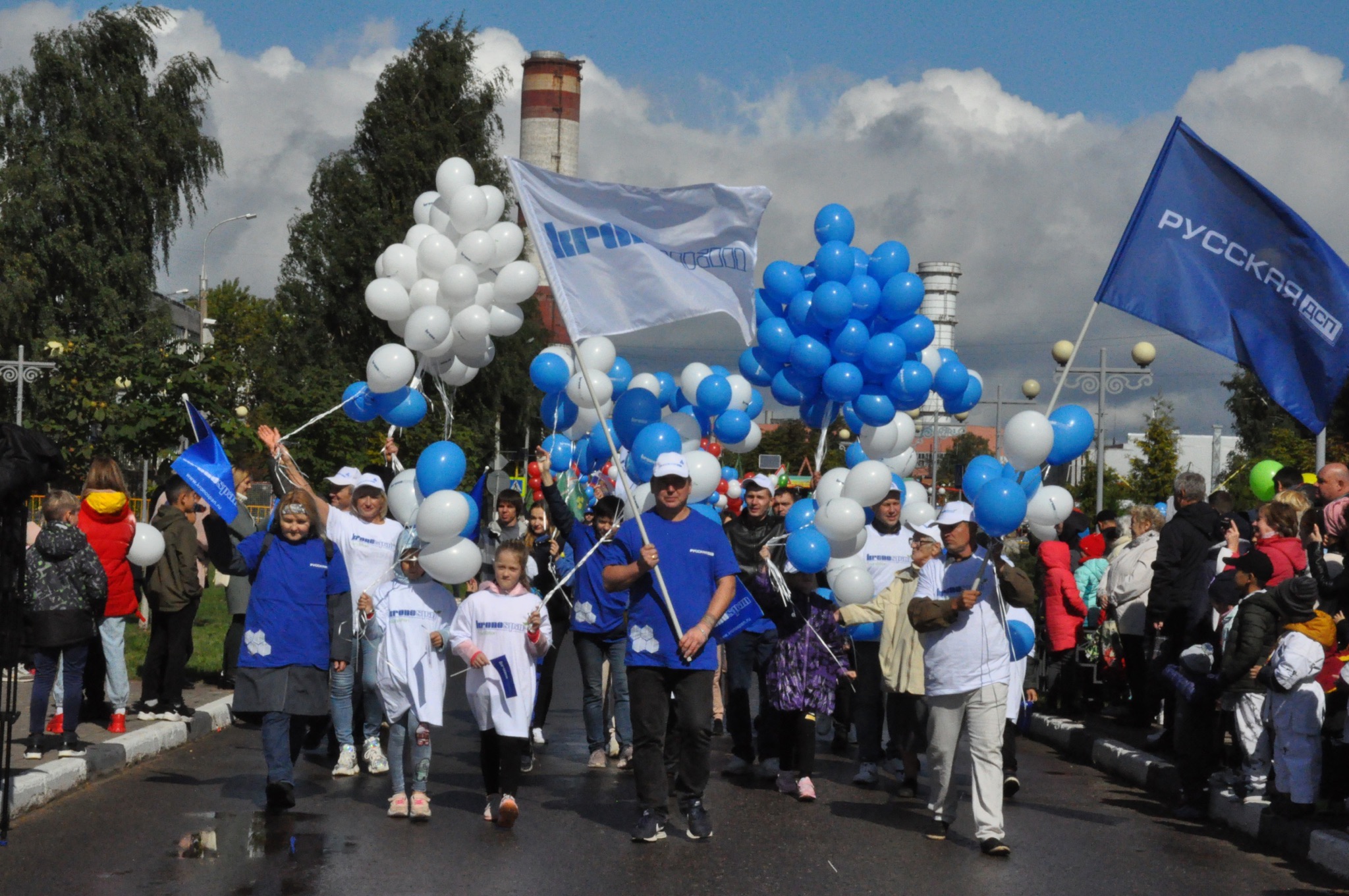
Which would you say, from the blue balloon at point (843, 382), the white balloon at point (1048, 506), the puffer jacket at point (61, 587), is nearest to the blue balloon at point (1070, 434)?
the white balloon at point (1048, 506)

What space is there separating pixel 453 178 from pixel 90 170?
1019 inches

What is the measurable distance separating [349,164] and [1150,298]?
118 feet

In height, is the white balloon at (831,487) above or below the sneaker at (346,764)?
above

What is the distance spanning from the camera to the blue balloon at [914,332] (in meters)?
11.5

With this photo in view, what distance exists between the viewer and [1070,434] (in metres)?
8.85

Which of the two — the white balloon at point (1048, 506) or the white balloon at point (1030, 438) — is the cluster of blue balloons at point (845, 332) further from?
the white balloon at point (1030, 438)

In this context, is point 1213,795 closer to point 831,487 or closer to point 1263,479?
point 831,487

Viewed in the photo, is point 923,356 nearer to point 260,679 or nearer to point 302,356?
point 260,679

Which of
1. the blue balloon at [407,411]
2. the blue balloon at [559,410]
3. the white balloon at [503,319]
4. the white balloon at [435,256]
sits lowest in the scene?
the blue balloon at [407,411]

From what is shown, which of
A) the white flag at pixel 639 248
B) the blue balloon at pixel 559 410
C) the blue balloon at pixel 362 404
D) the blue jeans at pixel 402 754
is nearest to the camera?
the blue jeans at pixel 402 754

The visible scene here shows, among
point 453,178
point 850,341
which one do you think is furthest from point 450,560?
point 453,178

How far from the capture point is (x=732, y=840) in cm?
766

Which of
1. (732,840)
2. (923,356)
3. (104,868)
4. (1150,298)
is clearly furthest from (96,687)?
(1150,298)

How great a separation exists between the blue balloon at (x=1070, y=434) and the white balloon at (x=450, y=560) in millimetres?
3306
